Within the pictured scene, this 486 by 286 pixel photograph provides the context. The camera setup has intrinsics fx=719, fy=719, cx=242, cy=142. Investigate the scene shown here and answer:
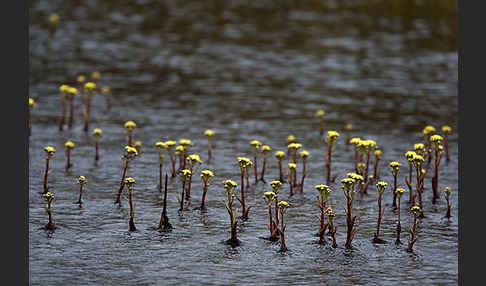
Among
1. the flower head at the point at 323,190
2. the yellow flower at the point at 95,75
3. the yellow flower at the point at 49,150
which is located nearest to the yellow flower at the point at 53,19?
the yellow flower at the point at 95,75

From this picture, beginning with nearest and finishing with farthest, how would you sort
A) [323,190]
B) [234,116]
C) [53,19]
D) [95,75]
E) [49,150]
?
1. [323,190]
2. [49,150]
3. [234,116]
4. [95,75]
5. [53,19]

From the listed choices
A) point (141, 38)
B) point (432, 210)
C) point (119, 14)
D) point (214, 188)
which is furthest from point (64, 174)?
point (119, 14)

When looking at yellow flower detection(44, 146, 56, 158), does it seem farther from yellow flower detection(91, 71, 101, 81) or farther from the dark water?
yellow flower detection(91, 71, 101, 81)

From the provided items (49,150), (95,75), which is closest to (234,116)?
(95,75)

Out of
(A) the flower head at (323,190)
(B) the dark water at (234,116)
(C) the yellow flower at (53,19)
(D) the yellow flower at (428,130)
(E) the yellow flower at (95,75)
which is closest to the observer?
(B) the dark water at (234,116)

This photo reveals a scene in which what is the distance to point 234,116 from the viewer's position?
14797 mm

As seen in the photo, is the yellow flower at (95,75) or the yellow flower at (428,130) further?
the yellow flower at (95,75)

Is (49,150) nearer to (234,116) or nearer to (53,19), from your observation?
(234,116)

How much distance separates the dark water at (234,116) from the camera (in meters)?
8.54

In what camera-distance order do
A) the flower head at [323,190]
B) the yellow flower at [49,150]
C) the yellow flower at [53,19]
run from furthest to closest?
the yellow flower at [53,19], the yellow flower at [49,150], the flower head at [323,190]

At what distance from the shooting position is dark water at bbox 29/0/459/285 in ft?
28.0

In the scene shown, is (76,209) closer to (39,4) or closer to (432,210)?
(432,210)

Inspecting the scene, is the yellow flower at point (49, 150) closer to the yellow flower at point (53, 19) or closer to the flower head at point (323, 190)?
the flower head at point (323, 190)

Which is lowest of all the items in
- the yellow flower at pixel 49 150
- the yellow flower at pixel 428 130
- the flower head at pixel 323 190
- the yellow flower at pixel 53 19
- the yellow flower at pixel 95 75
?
the flower head at pixel 323 190
